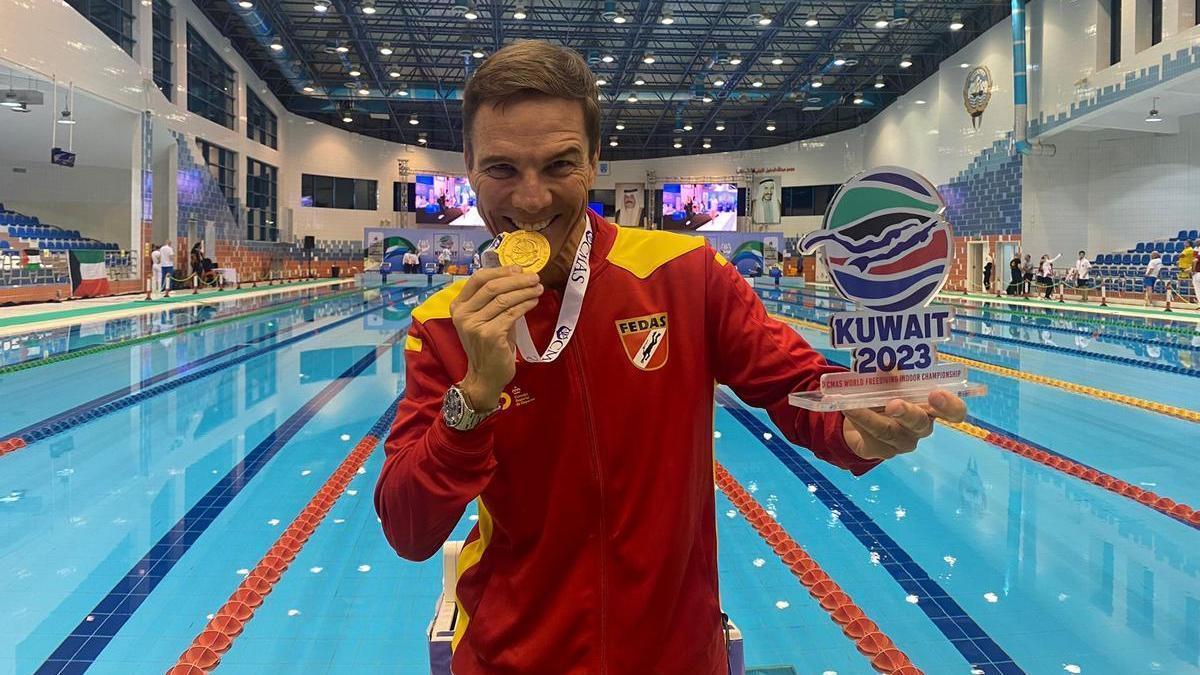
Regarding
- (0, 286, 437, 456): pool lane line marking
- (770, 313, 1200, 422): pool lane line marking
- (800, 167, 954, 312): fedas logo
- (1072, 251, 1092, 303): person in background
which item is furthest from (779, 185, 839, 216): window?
(800, 167, 954, 312): fedas logo

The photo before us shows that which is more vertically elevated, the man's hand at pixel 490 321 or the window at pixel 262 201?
the window at pixel 262 201

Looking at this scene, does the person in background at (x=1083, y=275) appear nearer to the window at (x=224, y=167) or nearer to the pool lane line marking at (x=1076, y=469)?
the pool lane line marking at (x=1076, y=469)

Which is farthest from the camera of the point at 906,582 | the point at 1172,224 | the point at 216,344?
the point at 1172,224

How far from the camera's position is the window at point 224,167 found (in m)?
21.5

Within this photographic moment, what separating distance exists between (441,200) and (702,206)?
998cm

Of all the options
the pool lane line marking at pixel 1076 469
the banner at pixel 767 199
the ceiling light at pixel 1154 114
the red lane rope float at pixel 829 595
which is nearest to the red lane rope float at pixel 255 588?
the red lane rope float at pixel 829 595

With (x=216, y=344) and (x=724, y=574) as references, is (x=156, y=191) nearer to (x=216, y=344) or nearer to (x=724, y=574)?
(x=216, y=344)

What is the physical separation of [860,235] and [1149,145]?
19473mm

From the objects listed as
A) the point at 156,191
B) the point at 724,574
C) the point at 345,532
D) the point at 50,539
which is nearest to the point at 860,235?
the point at 724,574

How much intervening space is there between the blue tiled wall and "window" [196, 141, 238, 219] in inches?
726

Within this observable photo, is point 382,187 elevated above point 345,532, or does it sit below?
above

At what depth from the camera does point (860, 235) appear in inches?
43.9

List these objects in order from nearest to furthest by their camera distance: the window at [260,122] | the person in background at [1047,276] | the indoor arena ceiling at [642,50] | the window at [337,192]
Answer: the person in background at [1047,276] → the indoor arena ceiling at [642,50] → the window at [260,122] → the window at [337,192]

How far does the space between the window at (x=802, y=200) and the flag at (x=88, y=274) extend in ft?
76.4
